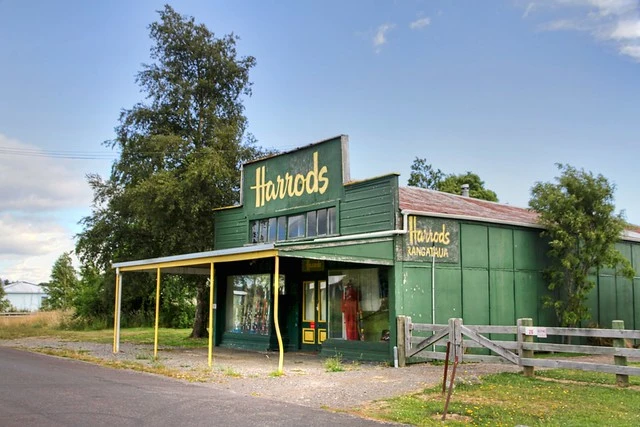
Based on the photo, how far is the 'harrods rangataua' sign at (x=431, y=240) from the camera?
1622 cm

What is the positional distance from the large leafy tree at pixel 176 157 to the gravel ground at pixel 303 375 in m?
6.88

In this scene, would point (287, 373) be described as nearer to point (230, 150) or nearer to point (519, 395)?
point (519, 395)

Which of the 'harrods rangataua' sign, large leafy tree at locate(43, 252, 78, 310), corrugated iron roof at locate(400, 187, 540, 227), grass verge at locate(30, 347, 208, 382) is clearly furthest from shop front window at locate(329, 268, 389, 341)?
large leafy tree at locate(43, 252, 78, 310)

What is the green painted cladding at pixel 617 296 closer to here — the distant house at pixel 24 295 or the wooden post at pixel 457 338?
the wooden post at pixel 457 338

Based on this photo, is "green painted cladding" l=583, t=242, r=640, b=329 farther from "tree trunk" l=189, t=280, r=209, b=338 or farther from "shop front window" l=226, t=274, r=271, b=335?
"tree trunk" l=189, t=280, r=209, b=338

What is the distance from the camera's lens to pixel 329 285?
18250 mm

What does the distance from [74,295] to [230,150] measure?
17.9 metres

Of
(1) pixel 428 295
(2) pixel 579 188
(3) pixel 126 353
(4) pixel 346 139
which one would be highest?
(4) pixel 346 139

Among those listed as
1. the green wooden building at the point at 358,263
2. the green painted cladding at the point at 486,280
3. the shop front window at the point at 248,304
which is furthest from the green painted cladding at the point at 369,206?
the shop front window at the point at 248,304

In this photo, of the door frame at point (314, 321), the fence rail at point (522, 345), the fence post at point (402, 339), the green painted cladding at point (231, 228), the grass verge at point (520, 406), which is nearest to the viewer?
the grass verge at point (520, 406)

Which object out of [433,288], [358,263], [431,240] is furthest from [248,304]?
[431,240]

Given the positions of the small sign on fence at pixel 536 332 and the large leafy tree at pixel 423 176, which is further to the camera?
the large leafy tree at pixel 423 176

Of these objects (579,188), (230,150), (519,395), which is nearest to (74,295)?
(230,150)

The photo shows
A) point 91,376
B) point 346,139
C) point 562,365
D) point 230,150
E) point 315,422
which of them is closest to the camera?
point 315,422
